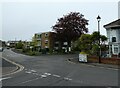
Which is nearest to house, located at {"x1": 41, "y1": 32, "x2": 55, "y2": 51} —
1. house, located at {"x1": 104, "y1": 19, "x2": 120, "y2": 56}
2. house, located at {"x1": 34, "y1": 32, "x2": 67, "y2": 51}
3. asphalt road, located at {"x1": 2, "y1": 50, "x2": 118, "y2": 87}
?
house, located at {"x1": 34, "y1": 32, "x2": 67, "y2": 51}

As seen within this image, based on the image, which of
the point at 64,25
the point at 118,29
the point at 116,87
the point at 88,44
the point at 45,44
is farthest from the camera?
the point at 45,44

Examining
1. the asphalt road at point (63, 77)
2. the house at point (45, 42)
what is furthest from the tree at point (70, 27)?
the asphalt road at point (63, 77)

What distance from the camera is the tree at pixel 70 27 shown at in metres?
68.3

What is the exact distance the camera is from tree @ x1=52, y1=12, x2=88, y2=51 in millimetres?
68312

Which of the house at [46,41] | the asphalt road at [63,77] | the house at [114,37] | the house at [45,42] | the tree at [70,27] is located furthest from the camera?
the house at [46,41]

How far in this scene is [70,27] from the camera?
224 feet

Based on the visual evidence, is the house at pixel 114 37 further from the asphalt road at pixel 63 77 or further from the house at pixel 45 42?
the house at pixel 45 42

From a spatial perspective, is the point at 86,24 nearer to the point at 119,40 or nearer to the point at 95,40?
the point at 119,40

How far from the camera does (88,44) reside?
3938 centimetres

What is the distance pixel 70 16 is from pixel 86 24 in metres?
5.02

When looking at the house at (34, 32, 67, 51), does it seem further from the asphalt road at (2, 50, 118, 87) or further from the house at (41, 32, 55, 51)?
the asphalt road at (2, 50, 118, 87)

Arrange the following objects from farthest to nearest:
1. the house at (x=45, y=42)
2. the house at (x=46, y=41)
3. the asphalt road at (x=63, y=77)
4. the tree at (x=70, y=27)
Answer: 1. the house at (x=46, y=41)
2. the house at (x=45, y=42)
3. the tree at (x=70, y=27)
4. the asphalt road at (x=63, y=77)

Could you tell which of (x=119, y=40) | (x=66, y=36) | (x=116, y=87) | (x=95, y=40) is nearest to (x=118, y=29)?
(x=119, y=40)

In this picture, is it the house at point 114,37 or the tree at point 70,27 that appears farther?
the tree at point 70,27
